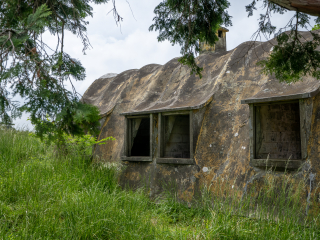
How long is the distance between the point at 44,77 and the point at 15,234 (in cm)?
196

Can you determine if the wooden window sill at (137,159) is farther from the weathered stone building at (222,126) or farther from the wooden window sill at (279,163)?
the wooden window sill at (279,163)

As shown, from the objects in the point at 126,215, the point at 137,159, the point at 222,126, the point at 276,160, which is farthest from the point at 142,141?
the point at 276,160

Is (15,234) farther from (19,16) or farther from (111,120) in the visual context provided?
(111,120)

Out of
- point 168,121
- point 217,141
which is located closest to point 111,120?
point 168,121

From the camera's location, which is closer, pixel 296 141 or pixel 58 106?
pixel 58 106

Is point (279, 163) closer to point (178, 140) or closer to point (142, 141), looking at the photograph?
point (178, 140)

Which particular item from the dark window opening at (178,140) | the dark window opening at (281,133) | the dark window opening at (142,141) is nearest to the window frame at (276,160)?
the dark window opening at (281,133)

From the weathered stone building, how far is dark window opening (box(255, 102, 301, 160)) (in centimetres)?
2

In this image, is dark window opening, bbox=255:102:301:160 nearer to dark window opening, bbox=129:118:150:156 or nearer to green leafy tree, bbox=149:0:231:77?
green leafy tree, bbox=149:0:231:77

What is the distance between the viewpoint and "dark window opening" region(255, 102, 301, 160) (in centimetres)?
554

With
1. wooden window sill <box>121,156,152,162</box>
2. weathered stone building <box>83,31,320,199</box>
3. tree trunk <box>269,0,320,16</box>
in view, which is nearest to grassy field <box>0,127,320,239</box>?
weathered stone building <box>83,31,320,199</box>

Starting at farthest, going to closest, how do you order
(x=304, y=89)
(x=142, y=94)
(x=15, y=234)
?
(x=142, y=94) → (x=304, y=89) → (x=15, y=234)

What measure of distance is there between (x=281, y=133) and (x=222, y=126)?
3.77 ft

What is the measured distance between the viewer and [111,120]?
791 cm
